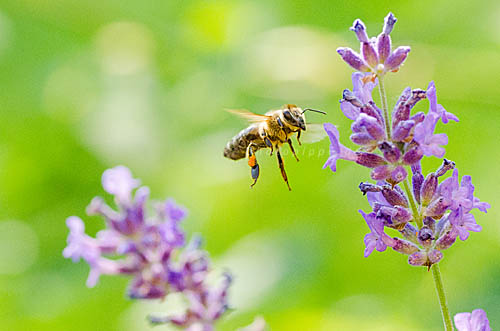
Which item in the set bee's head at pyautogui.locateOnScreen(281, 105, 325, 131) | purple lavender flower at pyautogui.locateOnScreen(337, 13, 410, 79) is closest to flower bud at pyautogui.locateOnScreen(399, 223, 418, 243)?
purple lavender flower at pyautogui.locateOnScreen(337, 13, 410, 79)

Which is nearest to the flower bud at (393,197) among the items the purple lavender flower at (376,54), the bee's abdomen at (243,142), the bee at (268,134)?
the purple lavender flower at (376,54)

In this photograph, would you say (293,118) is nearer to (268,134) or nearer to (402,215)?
(268,134)

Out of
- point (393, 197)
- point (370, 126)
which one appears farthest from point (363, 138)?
point (393, 197)

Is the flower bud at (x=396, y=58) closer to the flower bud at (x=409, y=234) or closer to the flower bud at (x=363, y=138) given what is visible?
the flower bud at (x=363, y=138)

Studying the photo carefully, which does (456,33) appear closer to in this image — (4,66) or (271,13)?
(271,13)

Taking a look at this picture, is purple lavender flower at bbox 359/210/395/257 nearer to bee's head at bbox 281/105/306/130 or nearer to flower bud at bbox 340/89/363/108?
flower bud at bbox 340/89/363/108
